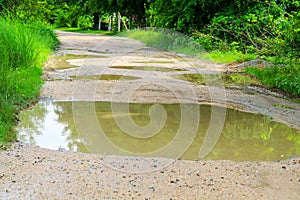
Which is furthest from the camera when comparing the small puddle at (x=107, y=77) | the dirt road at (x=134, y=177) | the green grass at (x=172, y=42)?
the green grass at (x=172, y=42)

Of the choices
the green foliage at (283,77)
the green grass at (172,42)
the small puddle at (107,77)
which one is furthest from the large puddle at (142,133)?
the green grass at (172,42)

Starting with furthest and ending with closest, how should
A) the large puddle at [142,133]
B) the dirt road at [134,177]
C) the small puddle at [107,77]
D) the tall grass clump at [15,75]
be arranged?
the small puddle at [107,77] < the tall grass clump at [15,75] < the large puddle at [142,133] < the dirt road at [134,177]

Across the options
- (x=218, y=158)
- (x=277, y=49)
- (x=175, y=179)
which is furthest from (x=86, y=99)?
(x=277, y=49)

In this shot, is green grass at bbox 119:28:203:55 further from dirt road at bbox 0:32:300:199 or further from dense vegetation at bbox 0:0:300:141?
dirt road at bbox 0:32:300:199

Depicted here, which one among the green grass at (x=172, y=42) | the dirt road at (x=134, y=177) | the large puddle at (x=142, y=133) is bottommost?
the green grass at (x=172, y=42)

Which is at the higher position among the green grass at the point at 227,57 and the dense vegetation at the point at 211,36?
the dense vegetation at the point at 211,36

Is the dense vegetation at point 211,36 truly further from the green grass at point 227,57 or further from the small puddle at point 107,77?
the small puddle at point 107,77

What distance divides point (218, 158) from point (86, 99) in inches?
117

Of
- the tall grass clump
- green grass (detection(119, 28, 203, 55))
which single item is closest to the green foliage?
the tall grass clump

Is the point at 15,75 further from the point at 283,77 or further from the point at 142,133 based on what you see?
the point at 283,77

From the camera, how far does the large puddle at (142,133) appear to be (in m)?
4.72

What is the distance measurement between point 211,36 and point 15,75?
8438 millimetres

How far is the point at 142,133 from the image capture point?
5.31m

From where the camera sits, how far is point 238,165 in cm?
414
